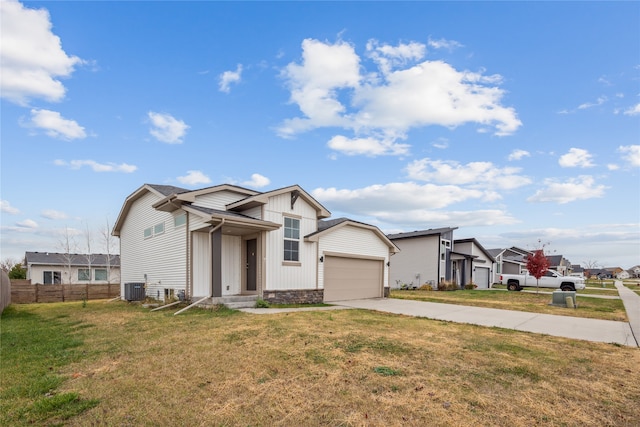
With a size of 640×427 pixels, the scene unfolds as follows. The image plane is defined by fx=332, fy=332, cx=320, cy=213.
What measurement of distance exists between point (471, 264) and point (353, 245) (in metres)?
18.1

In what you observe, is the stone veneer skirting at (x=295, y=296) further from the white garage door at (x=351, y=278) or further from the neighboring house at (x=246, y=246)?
the white garage door at (x=351, y=278)

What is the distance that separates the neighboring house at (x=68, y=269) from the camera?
29969 mm

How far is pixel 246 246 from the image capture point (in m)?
14.0

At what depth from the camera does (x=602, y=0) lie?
10.3m

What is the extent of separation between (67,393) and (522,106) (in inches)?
648

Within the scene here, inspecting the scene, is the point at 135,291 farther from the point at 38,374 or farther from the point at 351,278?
the point at 38,374

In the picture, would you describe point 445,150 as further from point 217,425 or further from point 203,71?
point 217,425

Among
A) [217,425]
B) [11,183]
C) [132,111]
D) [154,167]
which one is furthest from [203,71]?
[217,425]

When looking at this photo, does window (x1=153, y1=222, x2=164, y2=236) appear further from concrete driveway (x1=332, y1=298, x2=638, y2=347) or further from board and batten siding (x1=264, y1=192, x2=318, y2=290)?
concrete driveway (x1=332, y1=298, x2=638, y2=347)

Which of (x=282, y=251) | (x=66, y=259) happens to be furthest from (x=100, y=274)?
(x=282, y=251)

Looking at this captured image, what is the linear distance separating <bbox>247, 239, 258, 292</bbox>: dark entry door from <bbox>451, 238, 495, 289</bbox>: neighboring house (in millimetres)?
20479

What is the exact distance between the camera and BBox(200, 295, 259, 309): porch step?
11469 millimetres

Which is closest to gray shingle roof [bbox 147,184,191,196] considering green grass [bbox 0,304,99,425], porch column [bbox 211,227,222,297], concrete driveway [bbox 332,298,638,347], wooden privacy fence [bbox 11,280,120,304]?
porch column [bbox 211,227,222,297]

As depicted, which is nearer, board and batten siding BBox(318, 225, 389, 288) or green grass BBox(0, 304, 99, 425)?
green grass BBox(0, 304, 99, 425)
